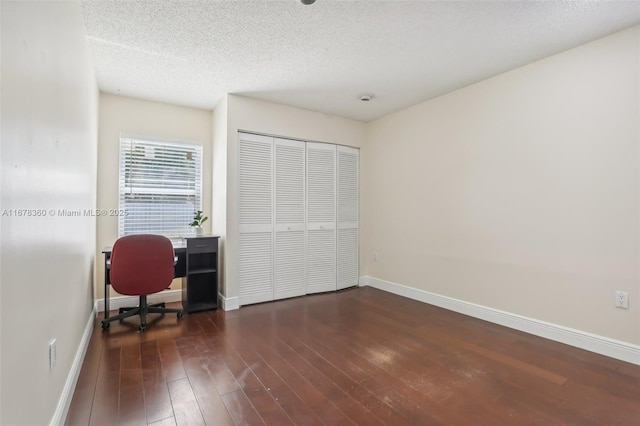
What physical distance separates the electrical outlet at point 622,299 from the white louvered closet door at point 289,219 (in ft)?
10.2

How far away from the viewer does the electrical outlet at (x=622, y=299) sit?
93.8 inches

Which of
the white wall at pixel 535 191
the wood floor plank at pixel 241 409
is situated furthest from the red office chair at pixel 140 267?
the white wall at pixel 535 191

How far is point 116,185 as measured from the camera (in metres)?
3.68

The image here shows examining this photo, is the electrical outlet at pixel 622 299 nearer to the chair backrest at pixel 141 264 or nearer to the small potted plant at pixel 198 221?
the chair backrest at pixel 141 264

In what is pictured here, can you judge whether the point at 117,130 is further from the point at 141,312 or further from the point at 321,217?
the point at 321,217

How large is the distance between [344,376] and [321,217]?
2492 mm

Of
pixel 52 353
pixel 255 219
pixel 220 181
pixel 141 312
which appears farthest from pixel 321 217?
pixel 52 353

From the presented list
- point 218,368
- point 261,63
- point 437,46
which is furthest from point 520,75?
point 218,368

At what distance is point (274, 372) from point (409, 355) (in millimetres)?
1063

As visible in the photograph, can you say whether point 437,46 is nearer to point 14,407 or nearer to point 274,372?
point 274,372

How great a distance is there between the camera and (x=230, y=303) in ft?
11.9

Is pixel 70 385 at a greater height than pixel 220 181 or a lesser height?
lesser

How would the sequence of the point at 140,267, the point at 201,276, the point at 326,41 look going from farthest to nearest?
the point at 201,276
the point at 140,267
the point at 326,41

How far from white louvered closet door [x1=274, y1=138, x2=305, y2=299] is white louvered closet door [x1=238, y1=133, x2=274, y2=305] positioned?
10 cm
